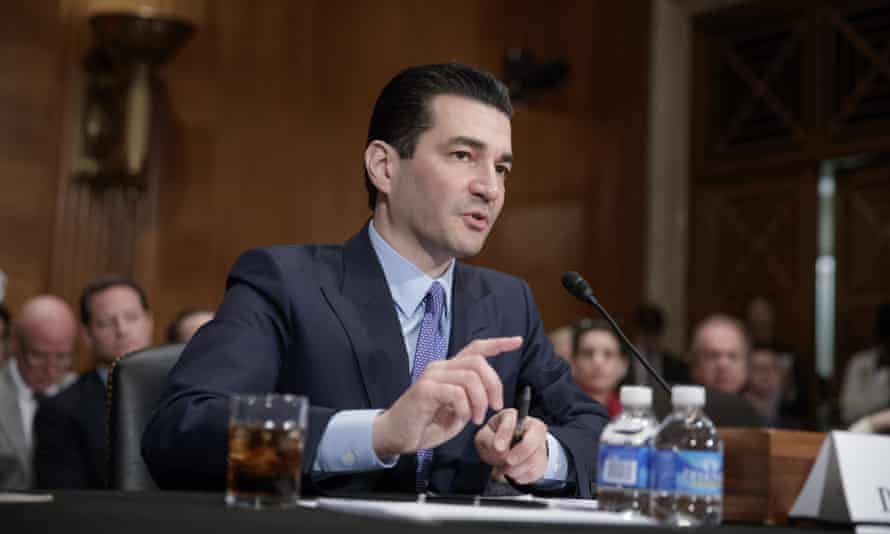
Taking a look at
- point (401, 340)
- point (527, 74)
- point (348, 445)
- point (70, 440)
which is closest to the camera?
point (348, 445)

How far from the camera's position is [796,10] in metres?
7.49

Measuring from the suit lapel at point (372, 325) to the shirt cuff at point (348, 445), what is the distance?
0.28 metres

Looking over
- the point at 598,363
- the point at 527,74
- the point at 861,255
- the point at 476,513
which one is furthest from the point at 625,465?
the point at 527,74

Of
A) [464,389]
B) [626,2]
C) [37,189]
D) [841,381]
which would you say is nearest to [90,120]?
[37,189]

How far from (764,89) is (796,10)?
0.48 meters

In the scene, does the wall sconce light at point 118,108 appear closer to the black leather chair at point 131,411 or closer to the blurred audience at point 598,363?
the blurred audience at point 598,363

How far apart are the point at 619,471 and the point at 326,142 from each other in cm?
564

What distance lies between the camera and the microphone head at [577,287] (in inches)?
74.9

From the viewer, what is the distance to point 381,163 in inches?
89.4

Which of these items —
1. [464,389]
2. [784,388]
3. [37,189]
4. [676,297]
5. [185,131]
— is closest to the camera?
[464,389]

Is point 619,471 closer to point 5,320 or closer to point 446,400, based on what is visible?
point 446,400

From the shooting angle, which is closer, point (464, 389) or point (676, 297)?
point (464, 389)

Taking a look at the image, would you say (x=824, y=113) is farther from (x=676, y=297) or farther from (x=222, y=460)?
(x=222, y=460)

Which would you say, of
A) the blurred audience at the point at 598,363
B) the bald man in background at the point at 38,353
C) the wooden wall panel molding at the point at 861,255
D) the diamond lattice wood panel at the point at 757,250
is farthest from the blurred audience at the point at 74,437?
the wooden wall panel molding at the point at 861,255
